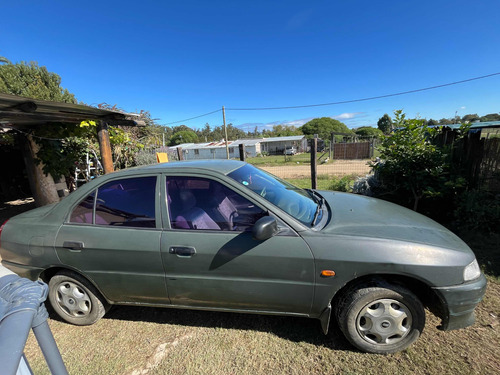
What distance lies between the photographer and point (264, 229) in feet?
6.20

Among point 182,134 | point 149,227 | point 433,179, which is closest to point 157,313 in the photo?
point 149,227

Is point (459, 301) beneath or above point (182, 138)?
beneath

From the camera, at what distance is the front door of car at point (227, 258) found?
6.68ft

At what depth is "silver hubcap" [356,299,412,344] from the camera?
203 cm

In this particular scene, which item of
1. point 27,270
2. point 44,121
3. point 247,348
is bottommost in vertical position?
point 247,348

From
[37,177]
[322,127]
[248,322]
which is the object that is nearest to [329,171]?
[37,177]

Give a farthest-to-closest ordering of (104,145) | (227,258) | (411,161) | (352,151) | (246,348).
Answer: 1. (352,151)
2. (104,145)
3. (411,161)
4. (246,348)
5. (227,258)

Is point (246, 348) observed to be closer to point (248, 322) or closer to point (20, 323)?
point (248, 322)

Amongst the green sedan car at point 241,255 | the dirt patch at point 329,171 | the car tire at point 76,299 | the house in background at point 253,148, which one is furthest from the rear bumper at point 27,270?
the house in background at point 253,148

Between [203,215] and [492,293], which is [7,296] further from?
[492,293]

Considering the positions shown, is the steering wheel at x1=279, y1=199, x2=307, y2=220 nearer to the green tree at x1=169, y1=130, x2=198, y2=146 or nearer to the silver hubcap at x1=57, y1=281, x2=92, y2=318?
the silver hubcap at x1=57, y1=281, x2=92, y2=318

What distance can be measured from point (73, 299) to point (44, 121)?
14.4ft

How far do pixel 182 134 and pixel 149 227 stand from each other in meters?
78.6

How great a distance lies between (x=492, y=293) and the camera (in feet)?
9.06
